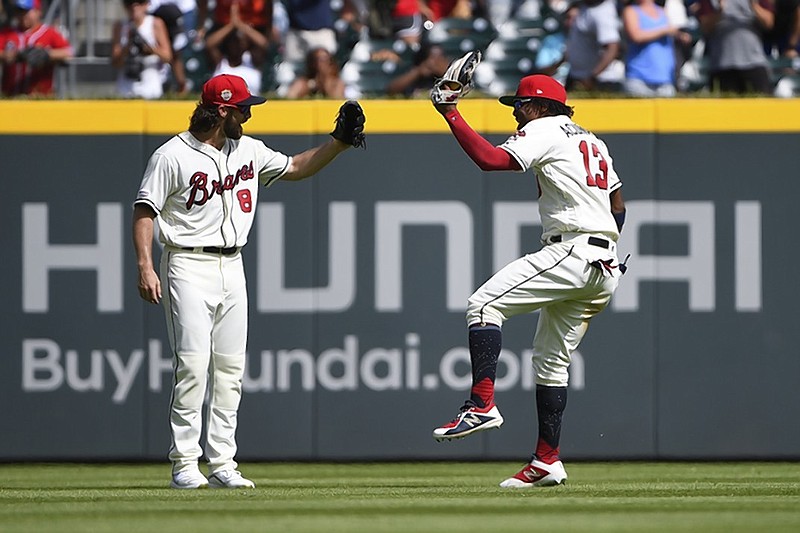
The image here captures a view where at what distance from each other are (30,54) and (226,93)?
4191 mm

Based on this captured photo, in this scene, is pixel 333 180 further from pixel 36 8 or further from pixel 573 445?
pixel 36 8

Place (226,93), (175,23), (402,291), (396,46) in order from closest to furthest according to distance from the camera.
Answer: (226,93) → (402,291) → (396,46) → (175,23)

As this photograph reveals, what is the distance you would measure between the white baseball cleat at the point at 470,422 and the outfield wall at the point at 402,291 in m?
2.69

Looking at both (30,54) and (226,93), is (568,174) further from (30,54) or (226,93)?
(30,54)

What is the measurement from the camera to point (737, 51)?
10.1 m

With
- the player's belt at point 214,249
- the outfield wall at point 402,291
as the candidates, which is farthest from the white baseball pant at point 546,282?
the outfield wall at point 402,291

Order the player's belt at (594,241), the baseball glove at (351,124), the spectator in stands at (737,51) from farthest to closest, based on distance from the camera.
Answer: the spectator in stands at (737,51), the baseball glove at (351,124), the player's belt at (594,241)

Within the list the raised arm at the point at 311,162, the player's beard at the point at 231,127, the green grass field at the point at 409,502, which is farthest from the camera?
the raised arm at the point at 311,162

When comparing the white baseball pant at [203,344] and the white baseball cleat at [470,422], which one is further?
the white baseball pant at [203,344]

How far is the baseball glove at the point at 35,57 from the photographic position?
10312mm

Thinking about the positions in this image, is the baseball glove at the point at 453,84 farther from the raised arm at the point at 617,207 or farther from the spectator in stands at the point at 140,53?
the spectator in stands at the point at 140,53

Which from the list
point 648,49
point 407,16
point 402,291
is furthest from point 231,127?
point 407,16

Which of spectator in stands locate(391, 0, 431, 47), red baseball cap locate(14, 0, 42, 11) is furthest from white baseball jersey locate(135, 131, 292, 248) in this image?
spectator in stands locate(391, 0, 431, 47)

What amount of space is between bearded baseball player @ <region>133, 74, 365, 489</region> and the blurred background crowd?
316 cm
